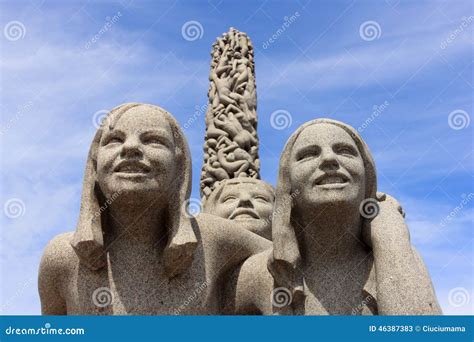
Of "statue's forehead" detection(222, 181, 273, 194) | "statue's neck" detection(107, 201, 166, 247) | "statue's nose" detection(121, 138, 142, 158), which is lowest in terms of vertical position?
"statue's neck" detection(107, 201, 166, 247)

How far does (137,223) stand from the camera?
20.8ft

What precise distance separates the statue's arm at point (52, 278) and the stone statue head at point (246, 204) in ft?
10.9

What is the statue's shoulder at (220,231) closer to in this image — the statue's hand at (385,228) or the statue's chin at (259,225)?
the statue's hand at (385,228)

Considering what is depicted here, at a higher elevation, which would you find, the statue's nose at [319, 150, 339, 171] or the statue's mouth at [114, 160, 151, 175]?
the statue's mouth at [114, 160, 151, 175]

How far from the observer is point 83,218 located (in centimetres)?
624

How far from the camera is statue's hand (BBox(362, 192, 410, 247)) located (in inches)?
234

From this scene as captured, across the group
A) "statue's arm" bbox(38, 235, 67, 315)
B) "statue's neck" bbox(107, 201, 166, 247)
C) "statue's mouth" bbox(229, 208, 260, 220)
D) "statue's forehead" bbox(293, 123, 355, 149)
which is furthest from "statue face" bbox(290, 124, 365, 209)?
"statue's mouth" bbox(229, 208, 260, 220)

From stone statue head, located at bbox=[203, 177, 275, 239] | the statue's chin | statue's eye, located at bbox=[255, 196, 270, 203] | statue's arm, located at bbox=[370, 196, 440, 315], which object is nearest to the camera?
statue's arm, located at bbox=[370, 196, 440, 315]

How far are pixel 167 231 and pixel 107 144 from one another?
34.7 inches

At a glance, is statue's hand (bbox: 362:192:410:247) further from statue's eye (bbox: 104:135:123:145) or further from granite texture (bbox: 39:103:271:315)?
statue's eye (bbox: 104:135:123:145)

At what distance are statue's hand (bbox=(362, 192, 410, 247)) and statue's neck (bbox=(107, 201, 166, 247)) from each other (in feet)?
5.59

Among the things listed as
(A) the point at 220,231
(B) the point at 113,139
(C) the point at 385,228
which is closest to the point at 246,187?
(A) the point at 220,231

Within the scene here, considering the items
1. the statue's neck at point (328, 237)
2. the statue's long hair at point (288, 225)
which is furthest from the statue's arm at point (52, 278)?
the statue's neck at point (328, 237)

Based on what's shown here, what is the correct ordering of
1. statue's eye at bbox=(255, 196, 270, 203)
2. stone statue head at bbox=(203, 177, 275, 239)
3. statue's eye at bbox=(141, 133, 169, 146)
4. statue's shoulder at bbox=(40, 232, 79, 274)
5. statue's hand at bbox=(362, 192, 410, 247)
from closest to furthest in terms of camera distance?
1. statue's hand at bbox=(362, 192, 410, 247)
2. statue's eye at bbox=(141, 133, 169, 146)
3. statue's shoulder at bbox=(40, 232, 79, 274)
4. stone statue head at bbox=(203, 177, 275, 239)
5. statue's eye at bbox=(255, 196, 270, 203)
